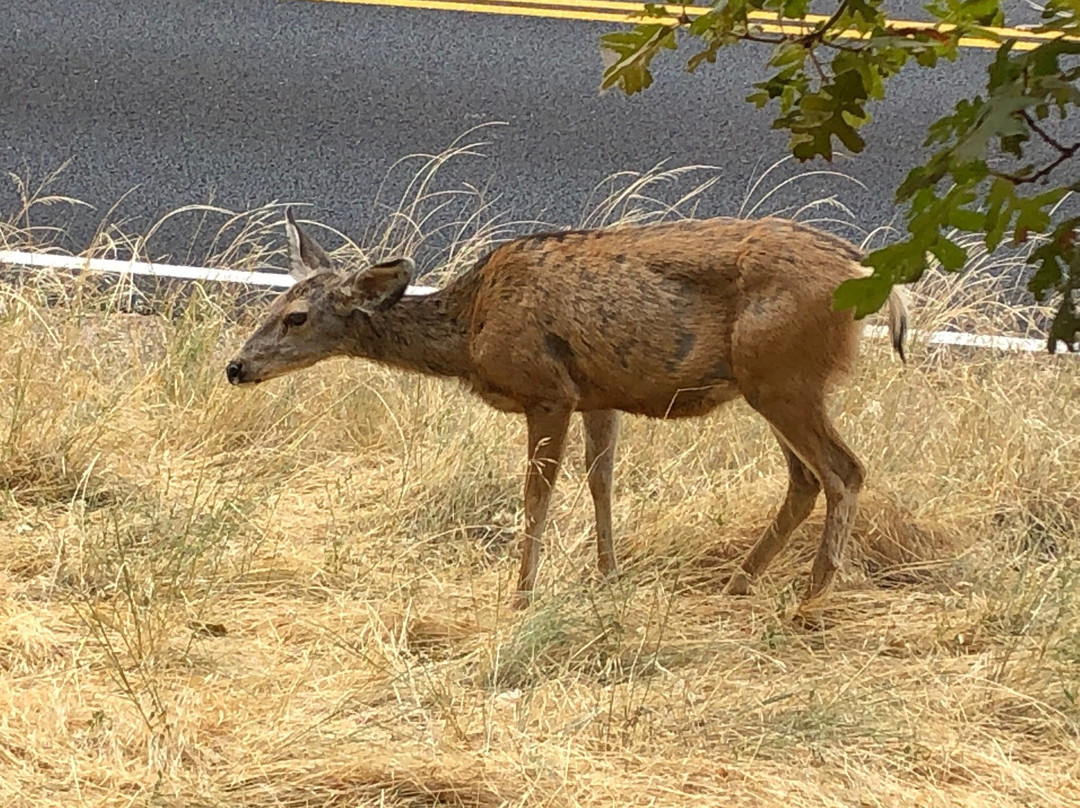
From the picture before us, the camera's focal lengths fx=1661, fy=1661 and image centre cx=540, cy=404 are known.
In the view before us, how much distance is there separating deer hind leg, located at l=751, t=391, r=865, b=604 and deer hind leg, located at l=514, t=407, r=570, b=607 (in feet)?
1.92

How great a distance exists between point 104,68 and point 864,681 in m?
7.84

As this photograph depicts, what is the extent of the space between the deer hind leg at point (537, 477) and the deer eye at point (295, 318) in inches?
29.7

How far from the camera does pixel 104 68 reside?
10672 millimetres

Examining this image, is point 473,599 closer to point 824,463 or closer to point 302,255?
point 824,463

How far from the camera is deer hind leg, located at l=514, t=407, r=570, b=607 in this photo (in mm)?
4832

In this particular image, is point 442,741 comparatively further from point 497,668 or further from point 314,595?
point 314,595

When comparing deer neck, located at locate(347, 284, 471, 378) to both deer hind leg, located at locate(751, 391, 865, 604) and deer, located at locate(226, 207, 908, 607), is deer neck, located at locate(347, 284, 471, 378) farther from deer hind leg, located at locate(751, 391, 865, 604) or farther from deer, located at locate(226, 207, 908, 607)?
deer hind leg, located at locate(751, 391, 865, 604)

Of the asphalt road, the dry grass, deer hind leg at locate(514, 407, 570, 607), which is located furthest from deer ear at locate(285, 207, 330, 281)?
the asphalt road

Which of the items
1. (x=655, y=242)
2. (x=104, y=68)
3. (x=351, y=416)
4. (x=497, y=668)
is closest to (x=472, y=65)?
(x=104, y=68)

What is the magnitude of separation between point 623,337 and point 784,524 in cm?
81

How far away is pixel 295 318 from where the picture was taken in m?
5.05

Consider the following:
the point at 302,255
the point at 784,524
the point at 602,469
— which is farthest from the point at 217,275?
the point at 784,524

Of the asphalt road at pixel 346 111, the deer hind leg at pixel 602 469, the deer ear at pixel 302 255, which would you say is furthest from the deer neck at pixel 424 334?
the asphalt road at pixel 346 111

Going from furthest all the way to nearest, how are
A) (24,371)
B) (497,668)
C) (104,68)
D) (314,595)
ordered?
(104,68) → (24,371) → (314,595) → (497,668)
